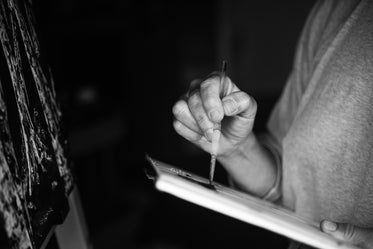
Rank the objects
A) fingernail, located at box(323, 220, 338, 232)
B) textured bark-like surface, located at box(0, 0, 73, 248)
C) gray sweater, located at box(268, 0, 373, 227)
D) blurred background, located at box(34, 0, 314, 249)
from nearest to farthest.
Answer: textured bark-like surface, located at box(0, 0, 73, 248) → fingernail, located at box(323, 220, 338, 232) → gray sweater, located at box(268, 0, 373, 227) → blurred background, located at box(34, 0, 314, 249)

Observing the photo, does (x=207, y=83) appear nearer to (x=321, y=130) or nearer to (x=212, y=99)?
(x=212, y=99)

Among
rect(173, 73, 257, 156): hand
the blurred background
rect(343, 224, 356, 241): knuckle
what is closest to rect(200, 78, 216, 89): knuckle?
rect(173, 73, 257, 156): hand

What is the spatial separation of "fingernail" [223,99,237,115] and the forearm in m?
0.22

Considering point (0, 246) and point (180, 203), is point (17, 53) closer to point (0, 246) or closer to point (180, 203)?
point (0, 246)

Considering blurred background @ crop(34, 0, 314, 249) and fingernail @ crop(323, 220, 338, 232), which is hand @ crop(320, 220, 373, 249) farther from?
blurred background @ crop(34, 0, 314, 249)

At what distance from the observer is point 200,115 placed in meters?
0.69

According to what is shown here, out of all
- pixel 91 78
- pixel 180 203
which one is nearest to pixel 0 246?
pixel 180 203

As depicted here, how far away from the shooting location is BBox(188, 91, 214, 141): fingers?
686mm

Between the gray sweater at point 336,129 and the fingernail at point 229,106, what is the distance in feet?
0.84

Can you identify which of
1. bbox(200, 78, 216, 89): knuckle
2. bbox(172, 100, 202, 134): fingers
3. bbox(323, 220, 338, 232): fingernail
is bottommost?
bbox(323, 220, 338, 232): fingernail

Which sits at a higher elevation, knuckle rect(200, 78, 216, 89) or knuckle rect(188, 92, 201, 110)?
knuckle rect(200, 78, 216, 89)

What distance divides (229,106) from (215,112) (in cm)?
4

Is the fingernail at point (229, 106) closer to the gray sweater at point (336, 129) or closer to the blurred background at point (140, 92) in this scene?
the gray sweater at point (336, 129)

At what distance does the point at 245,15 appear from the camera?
3852 millimetres
